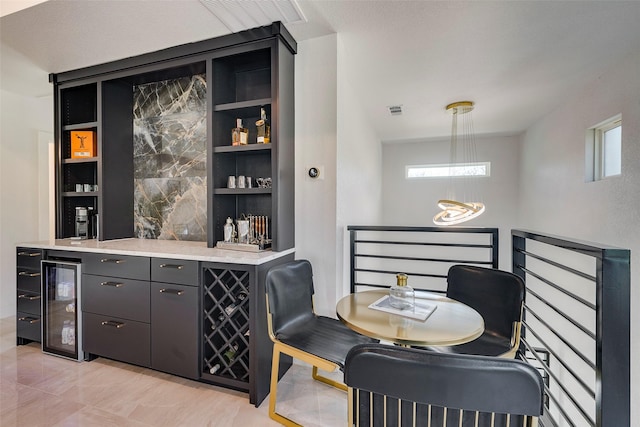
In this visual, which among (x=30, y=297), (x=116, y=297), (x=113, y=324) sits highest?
(x=116, y=297)

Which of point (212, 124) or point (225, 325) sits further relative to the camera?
point (212, 124)

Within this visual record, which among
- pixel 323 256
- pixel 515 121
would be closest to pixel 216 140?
pixel 323 256

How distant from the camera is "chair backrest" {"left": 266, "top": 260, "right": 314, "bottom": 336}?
1.86m

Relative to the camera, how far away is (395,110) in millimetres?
4121

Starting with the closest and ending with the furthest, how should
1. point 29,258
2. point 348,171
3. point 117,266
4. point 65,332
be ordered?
1. point 117,266
2. point 65,332
3. point 29,258
4. point 348,171

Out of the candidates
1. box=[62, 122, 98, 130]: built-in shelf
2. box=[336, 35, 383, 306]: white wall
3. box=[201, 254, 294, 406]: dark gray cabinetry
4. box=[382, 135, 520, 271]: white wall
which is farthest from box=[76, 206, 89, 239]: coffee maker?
box=[382, 135, 520, 271]: white wall

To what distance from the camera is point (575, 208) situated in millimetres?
3420

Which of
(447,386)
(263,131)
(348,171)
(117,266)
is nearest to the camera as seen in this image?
(447,386)

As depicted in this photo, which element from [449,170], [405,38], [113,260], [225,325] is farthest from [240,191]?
[449,170]

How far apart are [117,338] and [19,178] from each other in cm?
291

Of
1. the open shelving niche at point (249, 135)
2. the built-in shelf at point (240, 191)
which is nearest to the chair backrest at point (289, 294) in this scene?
the open shelving niche at point (249, 135)

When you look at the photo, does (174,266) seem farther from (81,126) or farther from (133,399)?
(81,126)

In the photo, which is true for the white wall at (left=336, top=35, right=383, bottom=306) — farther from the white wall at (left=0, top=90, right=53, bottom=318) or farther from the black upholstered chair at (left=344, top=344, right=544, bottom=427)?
the white wall at (left=0, top=90, right=53, bottom=318)

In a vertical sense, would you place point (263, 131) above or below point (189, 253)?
above
